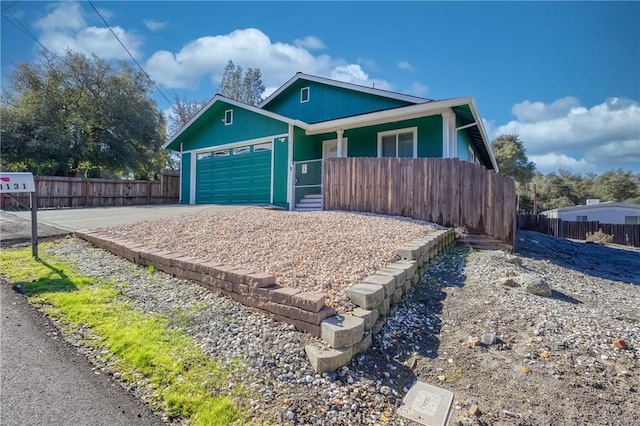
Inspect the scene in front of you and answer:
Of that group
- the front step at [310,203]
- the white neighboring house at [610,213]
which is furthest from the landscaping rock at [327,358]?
the white neighboring house at [610,213]

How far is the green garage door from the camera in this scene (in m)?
12.0

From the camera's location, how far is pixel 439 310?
3295mm

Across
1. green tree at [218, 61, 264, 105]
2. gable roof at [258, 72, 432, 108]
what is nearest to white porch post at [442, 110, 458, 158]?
gable roof at [258, 72, 432, 108]

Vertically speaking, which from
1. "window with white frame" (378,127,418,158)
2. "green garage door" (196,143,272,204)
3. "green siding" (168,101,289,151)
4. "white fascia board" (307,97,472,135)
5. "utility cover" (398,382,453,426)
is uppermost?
"green siding" (168,101,289,151)

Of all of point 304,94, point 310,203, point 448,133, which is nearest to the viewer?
point 448,133

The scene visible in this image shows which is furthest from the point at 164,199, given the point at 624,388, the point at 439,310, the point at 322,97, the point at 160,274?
the point at 624,388

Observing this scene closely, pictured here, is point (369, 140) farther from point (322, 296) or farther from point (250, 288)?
point (322, 296)

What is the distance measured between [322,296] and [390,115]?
789 centimetres

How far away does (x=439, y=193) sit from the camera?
6.71 metres

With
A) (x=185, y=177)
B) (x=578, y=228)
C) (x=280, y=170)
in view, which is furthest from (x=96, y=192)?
(x=578, y=228)

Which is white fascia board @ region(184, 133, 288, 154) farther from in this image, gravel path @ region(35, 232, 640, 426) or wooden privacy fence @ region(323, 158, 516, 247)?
gravel path @ region(35, 232, 640, 426)

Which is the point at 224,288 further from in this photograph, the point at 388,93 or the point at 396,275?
the point at 388,93

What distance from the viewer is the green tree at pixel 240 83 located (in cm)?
2917

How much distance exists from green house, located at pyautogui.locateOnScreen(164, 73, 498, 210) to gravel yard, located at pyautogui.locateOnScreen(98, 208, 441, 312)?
400cm
